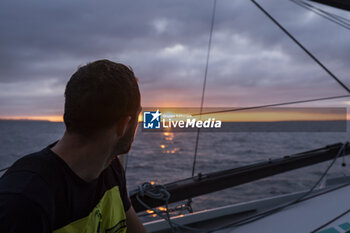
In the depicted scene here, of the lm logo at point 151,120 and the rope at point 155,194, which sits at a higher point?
the lm logo at point 151,120

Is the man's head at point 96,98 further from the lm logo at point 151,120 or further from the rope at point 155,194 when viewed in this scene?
the rope at point 155,194

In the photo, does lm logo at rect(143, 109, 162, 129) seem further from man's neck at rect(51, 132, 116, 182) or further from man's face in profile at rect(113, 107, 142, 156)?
man's neck at rect(51, 132, 116, 182)

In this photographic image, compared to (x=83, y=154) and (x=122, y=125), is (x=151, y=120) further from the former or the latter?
(x=83, y=154)

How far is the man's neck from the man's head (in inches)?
1.1

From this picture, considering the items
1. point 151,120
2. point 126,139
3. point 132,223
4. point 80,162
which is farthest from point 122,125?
point 151,120

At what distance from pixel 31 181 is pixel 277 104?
2.69 metres

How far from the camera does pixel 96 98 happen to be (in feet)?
2.75

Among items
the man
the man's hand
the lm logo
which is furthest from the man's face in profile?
the lm logo

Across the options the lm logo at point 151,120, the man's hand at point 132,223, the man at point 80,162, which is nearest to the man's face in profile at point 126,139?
the man at point 80,162

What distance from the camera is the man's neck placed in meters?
0.81

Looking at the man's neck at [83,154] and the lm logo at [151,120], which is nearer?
the man's neck at [83,154]

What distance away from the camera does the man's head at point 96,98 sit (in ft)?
2.76

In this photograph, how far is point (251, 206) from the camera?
2.57 m

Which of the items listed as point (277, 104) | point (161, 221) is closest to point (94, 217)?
point (161, 221)
